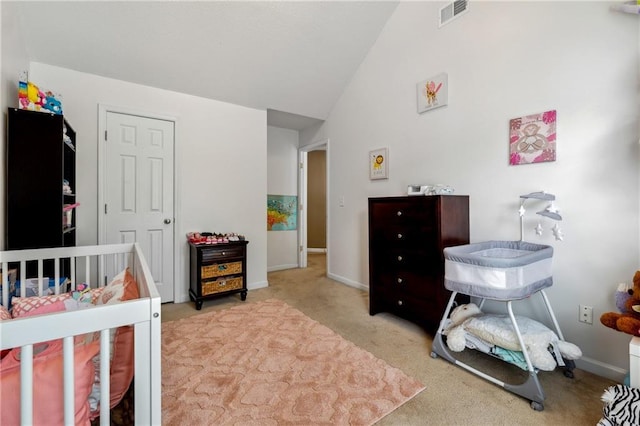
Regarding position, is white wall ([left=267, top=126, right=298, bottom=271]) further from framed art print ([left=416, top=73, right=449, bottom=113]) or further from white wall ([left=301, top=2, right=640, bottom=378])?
framed art print ([left=416, top=73, right=449, bottom=113])

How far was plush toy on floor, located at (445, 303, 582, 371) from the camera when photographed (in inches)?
61.6

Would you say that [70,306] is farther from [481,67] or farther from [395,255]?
[481,67]

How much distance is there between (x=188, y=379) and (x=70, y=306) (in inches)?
29.6

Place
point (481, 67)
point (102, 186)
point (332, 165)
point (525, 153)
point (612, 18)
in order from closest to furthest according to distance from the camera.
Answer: point (612, 18), point (525, 153), point (481, 67), point (102, 186), point (332, 165)

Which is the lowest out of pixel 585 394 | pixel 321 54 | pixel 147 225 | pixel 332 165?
pixel 585 394

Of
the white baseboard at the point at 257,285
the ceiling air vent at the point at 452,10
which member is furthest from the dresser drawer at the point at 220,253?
the ceiling air vent at the point at 452,10

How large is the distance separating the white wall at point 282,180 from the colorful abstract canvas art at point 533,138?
320 centimetres

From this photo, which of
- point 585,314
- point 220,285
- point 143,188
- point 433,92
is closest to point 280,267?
point 220,285

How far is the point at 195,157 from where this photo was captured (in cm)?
314

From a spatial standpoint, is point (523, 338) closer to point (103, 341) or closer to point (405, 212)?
point (405, 212)

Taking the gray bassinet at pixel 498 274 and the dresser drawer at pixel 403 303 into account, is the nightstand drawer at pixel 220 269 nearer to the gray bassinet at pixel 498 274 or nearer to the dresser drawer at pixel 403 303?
the dresser drawer at pixel 403 303

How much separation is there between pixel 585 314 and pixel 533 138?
119cm

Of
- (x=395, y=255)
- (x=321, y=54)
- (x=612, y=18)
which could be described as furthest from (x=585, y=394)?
(x=321, y=54)

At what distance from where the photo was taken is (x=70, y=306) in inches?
54.9
